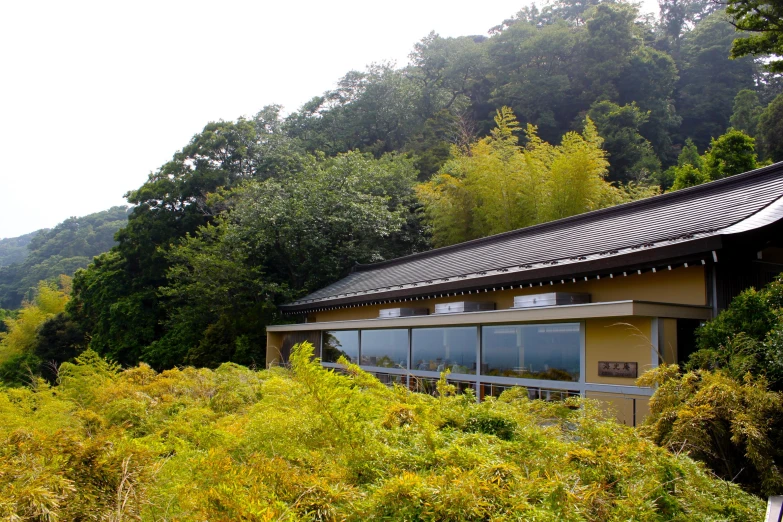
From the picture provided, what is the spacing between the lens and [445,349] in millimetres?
9828

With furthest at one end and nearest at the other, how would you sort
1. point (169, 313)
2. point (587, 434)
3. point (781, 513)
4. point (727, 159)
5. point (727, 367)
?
point (169, 313), point (727, 159), point (727, 367), point (587, 434), point (781, 513)

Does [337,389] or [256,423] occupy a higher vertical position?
[337,389]

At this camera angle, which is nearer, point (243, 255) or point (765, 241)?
point (765, 241)

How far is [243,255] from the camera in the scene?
1881cm

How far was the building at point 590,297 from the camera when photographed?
689 cm

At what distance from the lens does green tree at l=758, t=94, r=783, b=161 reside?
22.2m

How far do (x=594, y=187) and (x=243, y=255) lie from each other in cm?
1067

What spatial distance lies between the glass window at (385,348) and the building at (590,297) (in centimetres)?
4

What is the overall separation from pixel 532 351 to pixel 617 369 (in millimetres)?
1302

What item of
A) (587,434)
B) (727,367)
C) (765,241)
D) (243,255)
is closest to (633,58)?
(243,255)

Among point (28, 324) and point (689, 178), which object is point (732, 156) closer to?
point (689, 178)

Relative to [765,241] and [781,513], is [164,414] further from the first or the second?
[765,241]

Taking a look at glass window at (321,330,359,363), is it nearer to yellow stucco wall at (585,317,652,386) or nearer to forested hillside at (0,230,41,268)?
yellow stucco wall at (585,317,652,386)

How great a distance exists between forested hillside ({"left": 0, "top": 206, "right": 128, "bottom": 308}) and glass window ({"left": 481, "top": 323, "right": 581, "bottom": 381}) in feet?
144
